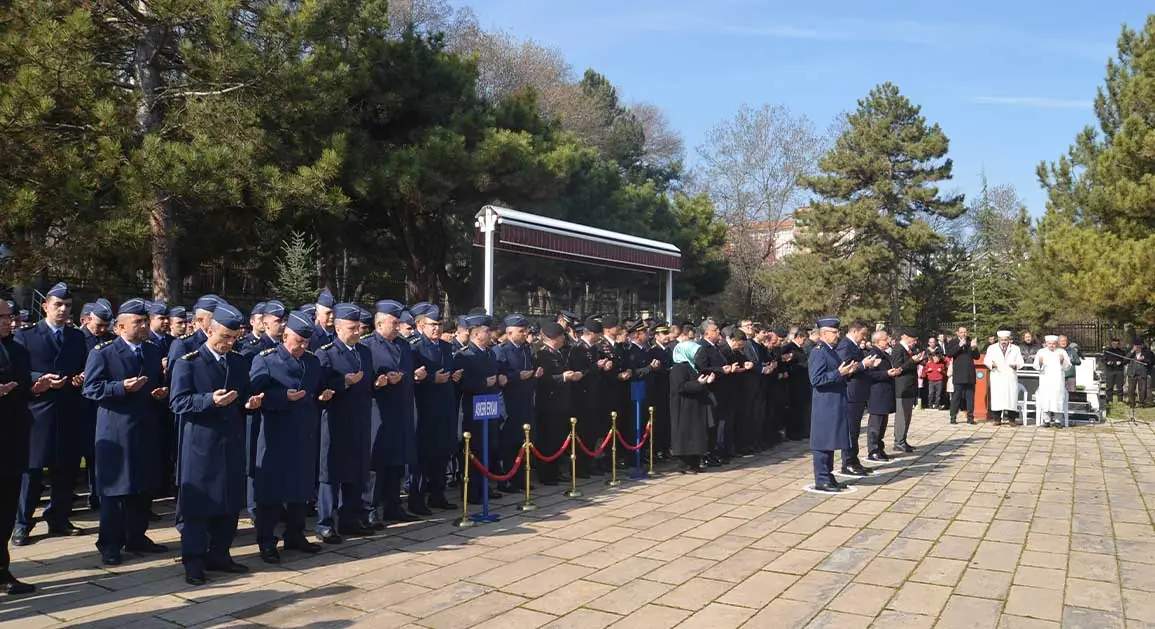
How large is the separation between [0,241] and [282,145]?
443 cm

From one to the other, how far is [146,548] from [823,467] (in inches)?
270

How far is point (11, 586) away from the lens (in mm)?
5492

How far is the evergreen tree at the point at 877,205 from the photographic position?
3506 cm

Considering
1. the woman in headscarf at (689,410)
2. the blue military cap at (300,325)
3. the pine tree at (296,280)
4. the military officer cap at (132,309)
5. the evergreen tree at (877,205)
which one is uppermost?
the evergreen tree at (877,205)

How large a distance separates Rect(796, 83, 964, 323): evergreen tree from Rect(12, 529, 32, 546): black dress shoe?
107 ft

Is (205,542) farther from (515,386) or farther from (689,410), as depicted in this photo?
(689,410)

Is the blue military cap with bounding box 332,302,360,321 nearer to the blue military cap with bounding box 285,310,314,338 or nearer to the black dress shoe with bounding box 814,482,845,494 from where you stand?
the blue military cap with bounding box 285,310,314,338

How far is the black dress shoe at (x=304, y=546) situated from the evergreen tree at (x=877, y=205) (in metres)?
31.6

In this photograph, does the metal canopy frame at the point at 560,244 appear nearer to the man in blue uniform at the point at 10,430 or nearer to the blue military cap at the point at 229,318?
the blue military cap at the point at 229,318

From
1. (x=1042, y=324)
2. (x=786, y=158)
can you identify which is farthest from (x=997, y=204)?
(x=1042, y=324)

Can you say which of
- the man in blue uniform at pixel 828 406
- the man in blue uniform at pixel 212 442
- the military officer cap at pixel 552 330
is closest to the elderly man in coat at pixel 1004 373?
the man in blue uniform at pixel 828 406

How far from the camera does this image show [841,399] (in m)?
9.32

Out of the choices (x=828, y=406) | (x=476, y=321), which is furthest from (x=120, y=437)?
(x=828, y=406)

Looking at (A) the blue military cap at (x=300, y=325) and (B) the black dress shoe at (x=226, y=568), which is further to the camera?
(A) the blue military cap at (x=300, y=325)
